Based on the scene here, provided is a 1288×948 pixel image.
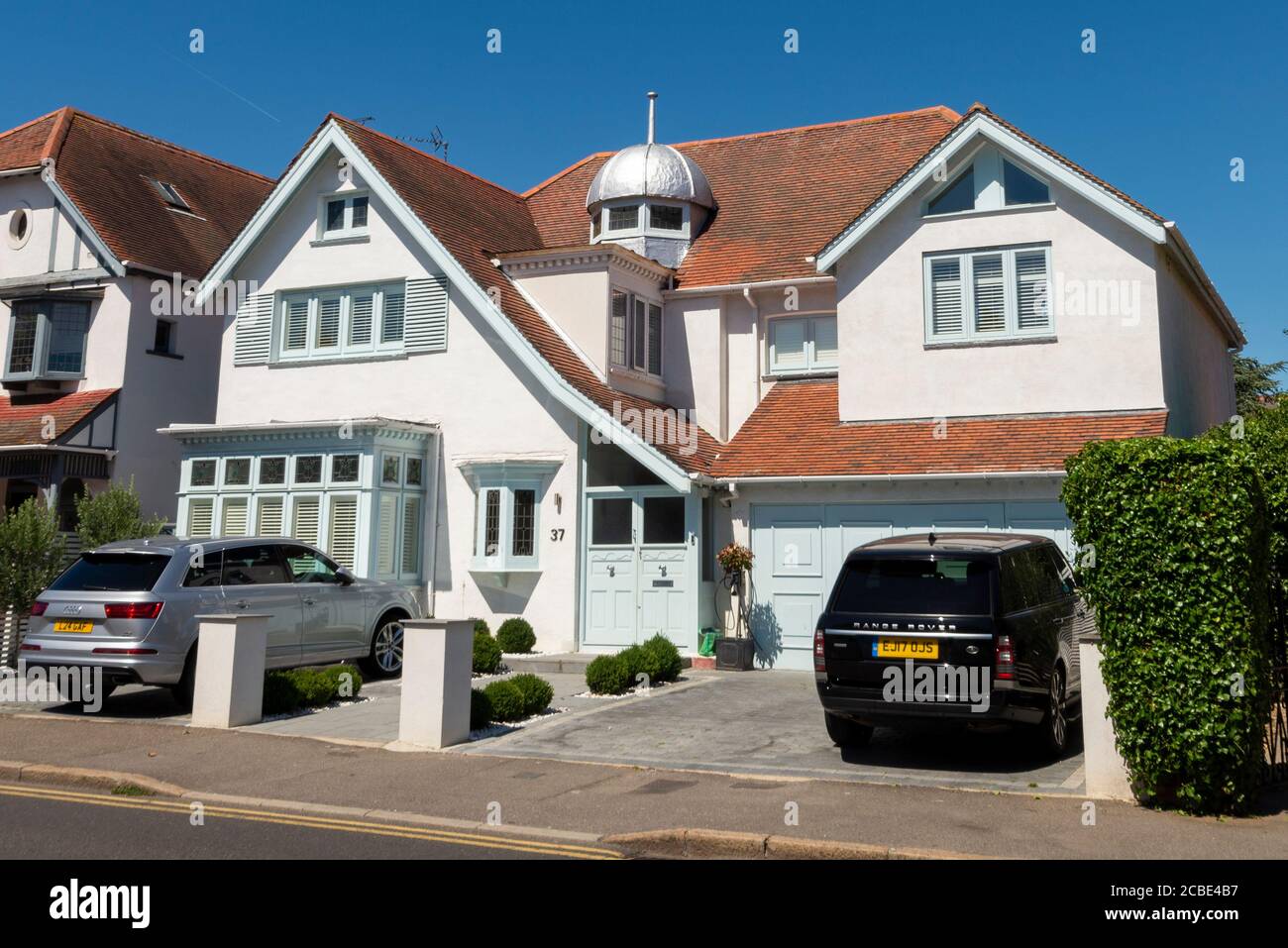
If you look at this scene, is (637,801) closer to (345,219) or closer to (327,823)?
(327,823)

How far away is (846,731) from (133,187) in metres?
21.9

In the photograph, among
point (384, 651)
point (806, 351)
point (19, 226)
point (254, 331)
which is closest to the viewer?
point (384, 651)

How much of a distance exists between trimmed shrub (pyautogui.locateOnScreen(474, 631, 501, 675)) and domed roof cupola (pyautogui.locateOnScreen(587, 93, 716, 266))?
9.46 m

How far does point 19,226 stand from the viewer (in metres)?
23.8

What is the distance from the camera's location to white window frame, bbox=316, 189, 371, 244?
20375mm

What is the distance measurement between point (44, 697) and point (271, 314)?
9691 mm

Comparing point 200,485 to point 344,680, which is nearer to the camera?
point 344,680

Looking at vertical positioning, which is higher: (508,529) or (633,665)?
(508,529)

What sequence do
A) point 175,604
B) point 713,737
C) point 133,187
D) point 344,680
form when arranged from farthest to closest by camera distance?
point 133,187 < point 344,680 < point 175,604 < point 713,737

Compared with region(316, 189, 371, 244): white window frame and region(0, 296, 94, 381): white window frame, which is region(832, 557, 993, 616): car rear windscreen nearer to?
region(316, 189, 371, 244): white window frame

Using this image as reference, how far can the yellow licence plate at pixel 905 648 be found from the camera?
9227 millimetres

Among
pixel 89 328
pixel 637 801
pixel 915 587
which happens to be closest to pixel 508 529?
pixel 915 587
